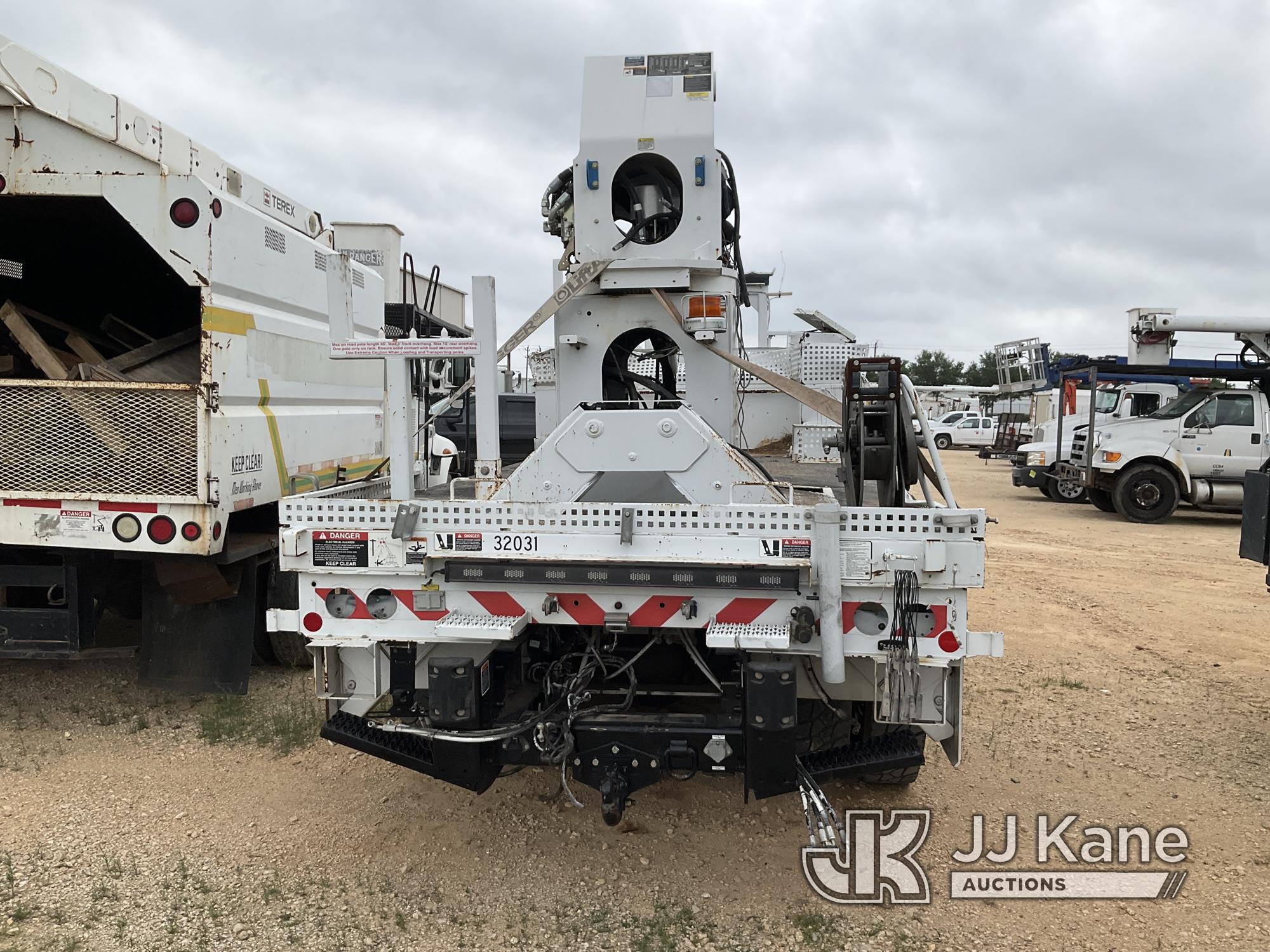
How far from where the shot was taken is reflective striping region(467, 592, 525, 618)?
3076 millimetres

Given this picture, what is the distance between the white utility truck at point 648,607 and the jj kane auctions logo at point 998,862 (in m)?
0.34

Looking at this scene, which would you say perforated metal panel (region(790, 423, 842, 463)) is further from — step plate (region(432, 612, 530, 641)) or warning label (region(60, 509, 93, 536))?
warning label (region(60, 509, 93, 536))

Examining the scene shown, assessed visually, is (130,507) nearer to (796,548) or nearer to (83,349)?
(83,349)

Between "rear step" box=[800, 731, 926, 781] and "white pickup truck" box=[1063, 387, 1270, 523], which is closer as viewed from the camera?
"rear step" box=[800, 731, 926, 781]

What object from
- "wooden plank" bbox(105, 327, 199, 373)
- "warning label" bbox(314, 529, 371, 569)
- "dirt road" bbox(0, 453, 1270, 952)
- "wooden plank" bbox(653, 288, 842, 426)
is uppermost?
"wooden plank" bbox(105, 327, 199, 373)

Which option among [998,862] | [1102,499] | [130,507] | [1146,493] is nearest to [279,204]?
[130,507]

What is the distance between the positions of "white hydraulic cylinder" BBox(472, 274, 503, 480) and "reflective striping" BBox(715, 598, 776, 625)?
45.6 inches

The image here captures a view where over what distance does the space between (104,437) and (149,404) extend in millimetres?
273

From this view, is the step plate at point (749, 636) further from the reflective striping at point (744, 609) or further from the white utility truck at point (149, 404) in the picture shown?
the white utility truck at point (149, 404)

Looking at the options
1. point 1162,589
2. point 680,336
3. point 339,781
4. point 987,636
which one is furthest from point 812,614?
point 1162,589

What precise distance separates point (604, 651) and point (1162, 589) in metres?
6.91

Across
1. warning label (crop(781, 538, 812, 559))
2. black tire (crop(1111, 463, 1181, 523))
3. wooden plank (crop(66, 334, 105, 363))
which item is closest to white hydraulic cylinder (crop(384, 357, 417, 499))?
warning label (crop(781, 538, 812, 559))

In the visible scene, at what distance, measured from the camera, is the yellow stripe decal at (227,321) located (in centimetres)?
441

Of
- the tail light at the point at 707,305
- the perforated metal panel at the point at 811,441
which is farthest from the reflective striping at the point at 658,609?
the perforated metal panel at the point at 811,441
